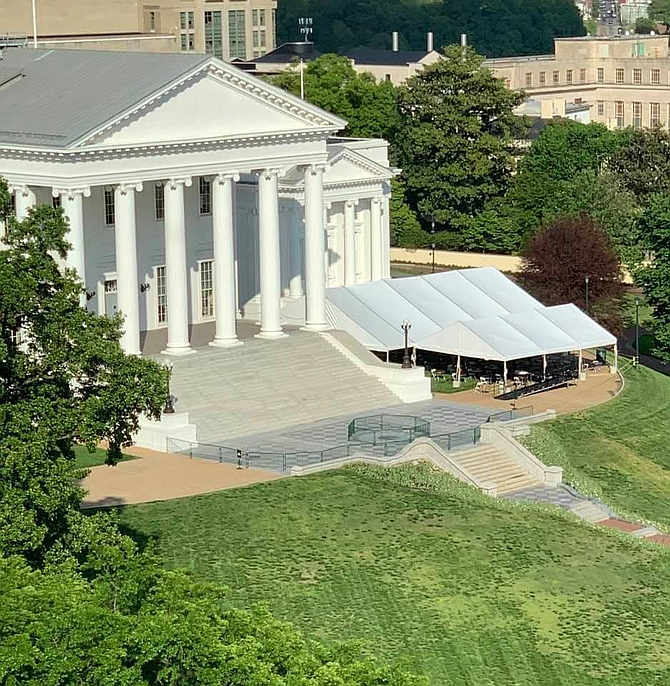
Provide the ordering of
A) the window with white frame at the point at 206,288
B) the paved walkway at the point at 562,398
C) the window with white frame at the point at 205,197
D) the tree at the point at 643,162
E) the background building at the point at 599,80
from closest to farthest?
1. the paved walkway at the point at 562,398
2. the window with white frame at the point at 205,197
3. the window with white frame at the point at 206,288
4. the tree at the point at 643,162
5. the background building at the point at 599,80

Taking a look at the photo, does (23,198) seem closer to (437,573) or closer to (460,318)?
(460,318)

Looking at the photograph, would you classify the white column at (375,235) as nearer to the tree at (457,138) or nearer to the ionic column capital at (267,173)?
the ionic column capital at (267,173)

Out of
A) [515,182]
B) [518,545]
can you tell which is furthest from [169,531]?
[515,182]

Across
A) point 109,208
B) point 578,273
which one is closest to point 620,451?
point 578,273

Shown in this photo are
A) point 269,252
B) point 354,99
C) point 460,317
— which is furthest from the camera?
point 354,99

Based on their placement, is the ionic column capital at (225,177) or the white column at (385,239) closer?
the ionic column capital at (225,177)

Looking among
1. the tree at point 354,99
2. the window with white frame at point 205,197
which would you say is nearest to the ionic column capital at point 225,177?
the window with white frame at point 205,197

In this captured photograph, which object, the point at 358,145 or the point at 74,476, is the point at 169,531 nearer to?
the point at 74,476
